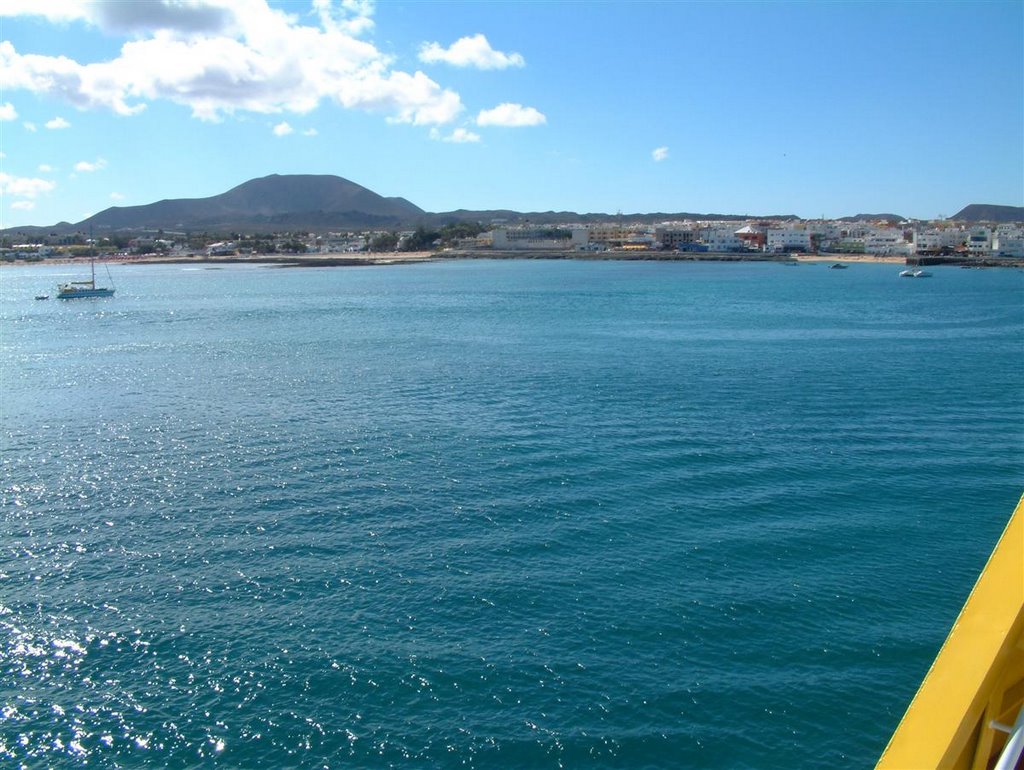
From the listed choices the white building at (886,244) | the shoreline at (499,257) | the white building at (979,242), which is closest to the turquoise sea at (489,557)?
the shoreline at (499,257)

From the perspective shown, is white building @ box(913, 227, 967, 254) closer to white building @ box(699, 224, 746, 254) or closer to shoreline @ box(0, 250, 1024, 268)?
shoreline @ box(0, 250, 1024, 268)

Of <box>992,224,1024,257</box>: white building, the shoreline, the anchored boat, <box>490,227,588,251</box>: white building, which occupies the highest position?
<box>490,227,588,251</box>: white building

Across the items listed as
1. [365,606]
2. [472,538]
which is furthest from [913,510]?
[365,606]

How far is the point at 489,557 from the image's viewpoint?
1297 cm

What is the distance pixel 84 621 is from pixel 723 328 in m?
36.0

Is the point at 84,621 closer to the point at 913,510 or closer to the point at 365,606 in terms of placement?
the point at 365,606

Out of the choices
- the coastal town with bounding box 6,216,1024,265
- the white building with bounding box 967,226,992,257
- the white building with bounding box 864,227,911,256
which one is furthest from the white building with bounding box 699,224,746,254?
the white building with bounding box 967,226,992,257

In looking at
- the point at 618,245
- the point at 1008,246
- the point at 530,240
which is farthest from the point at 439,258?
the point at 1008,246

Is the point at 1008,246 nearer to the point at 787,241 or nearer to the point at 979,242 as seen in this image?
the point at 979,242

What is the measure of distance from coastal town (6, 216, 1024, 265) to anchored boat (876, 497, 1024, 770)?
114863 millimetres

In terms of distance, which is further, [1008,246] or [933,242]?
[933,242]

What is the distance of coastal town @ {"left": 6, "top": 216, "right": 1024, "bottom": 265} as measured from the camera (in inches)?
4742

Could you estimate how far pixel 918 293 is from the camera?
65.8 metres

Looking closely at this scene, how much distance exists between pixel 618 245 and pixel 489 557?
5497 inches
